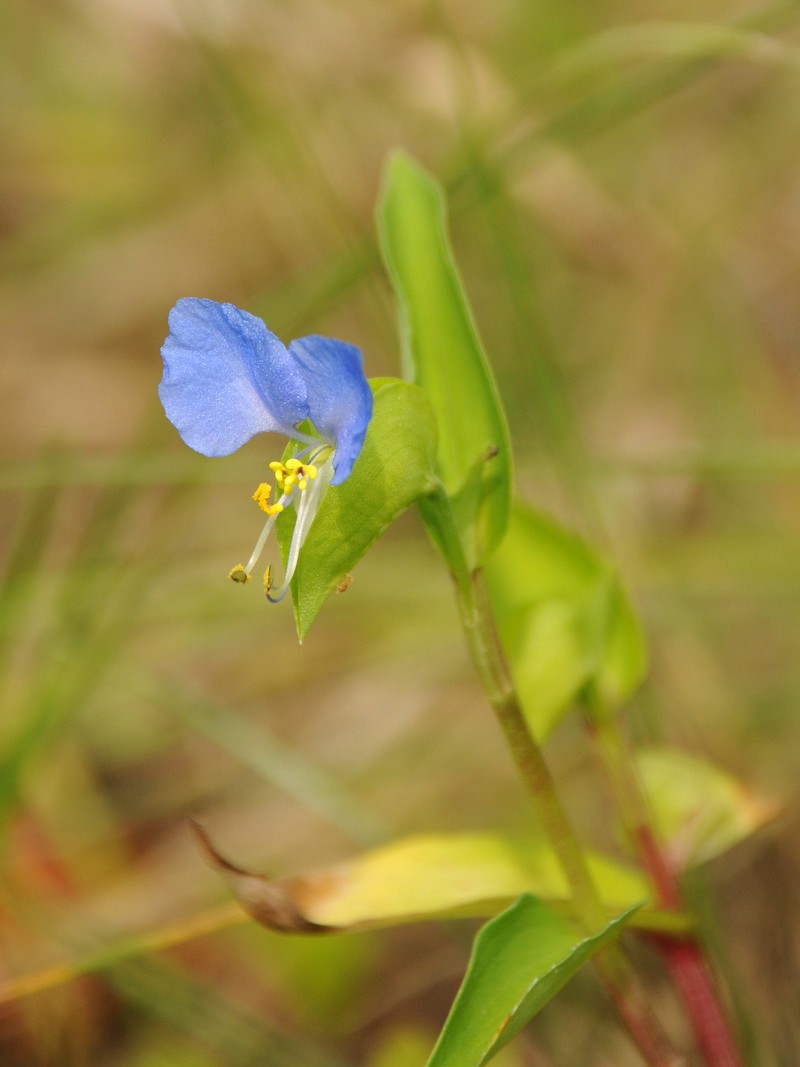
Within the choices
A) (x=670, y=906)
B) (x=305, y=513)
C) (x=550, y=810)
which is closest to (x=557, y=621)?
(x=550, y=810)

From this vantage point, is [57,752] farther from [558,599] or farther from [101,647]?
[558,599]

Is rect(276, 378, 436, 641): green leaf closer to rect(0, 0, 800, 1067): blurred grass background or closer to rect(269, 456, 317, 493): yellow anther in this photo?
rect(269, 456, 317, 493): yellow anther

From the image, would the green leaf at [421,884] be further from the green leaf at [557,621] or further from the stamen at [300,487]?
the stamen at [300,487]

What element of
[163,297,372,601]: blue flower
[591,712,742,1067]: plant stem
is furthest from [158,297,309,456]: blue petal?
[591,712,742,1067]: plant stem

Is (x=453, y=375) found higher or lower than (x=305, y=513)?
higher

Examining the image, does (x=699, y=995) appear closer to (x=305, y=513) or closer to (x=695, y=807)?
(x=695, y=807)

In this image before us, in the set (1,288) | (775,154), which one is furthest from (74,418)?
(775,154)

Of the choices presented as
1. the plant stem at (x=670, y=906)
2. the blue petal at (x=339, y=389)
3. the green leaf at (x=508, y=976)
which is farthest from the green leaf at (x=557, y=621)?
the blue petal at (x=339, y=389)
